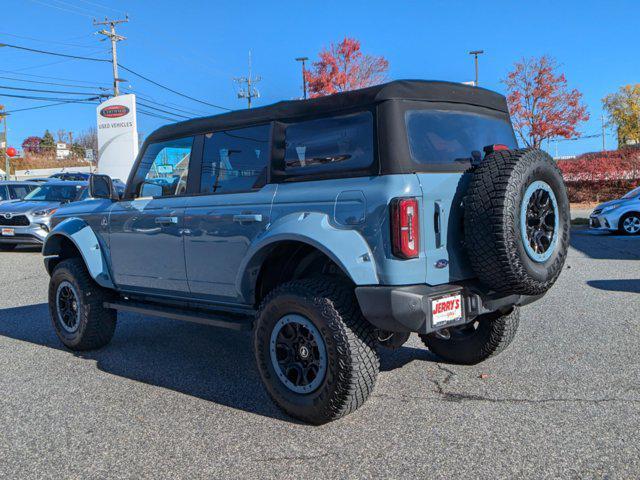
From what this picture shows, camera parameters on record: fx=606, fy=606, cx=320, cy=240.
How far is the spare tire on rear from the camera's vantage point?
11.4 feet

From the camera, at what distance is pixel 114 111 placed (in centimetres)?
3894

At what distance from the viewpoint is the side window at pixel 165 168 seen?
4961 mm

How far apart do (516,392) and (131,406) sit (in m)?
2.71

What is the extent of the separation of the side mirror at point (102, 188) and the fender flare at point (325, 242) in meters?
2.08

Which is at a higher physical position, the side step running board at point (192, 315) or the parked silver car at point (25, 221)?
the parked silver car at point (25, 221)

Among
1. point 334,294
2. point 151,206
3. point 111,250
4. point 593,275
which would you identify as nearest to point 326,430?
point 334,294

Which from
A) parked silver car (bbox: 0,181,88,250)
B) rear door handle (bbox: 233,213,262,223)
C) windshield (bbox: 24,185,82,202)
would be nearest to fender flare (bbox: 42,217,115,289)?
rear door handle (bbox: 233,213,262,223)

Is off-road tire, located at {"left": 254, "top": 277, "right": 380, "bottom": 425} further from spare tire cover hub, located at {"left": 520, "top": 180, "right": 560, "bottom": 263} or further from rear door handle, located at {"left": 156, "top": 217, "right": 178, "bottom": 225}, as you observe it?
rear door handle, located at {"left": 156, "top": 217, "right": 178, "bottom": 225}

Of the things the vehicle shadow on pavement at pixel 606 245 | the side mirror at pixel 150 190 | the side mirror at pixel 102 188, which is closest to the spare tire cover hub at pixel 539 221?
the side mirror at pixel 150 190

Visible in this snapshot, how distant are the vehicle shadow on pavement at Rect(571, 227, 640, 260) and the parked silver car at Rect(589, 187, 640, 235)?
0.89ft

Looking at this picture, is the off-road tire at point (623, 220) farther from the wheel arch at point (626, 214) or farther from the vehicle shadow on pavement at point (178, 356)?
the vehicle shadow on pavement at point (178, 356)

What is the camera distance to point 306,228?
12.3ft

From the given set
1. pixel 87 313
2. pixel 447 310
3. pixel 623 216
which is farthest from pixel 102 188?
pixel 623 216

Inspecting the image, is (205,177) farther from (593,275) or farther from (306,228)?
(593,275)
